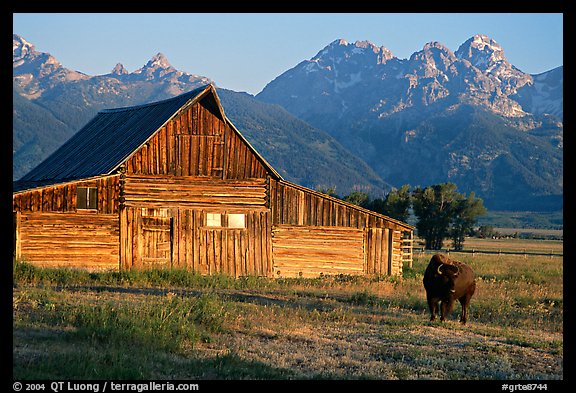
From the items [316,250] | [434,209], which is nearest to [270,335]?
[316,250]

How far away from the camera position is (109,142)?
122 feet

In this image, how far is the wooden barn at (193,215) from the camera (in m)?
31.4

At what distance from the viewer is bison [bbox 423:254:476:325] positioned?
67.7 ft

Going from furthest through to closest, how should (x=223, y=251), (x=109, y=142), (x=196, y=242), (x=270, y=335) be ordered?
1. (x=109, y=142)
2. (x=223, y=251)
3. (x=196, y=242)
4. (x=270, y=335)

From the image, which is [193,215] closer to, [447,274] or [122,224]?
[122,224]

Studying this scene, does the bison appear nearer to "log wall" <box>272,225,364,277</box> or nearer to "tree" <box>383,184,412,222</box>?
"log wall" <box>272,225,364,277</box>

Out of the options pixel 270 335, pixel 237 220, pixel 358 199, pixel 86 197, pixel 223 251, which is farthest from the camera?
pixel 358 199

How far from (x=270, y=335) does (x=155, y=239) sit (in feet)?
52.2

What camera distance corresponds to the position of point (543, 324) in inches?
864

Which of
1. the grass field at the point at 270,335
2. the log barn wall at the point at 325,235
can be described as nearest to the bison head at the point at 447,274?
the grass field at the point at 270,335

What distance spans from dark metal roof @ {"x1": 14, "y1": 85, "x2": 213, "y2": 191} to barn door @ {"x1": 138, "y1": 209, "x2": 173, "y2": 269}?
245 cm

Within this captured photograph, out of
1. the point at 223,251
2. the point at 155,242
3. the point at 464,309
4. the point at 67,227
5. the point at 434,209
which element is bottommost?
the point at 464,309
